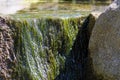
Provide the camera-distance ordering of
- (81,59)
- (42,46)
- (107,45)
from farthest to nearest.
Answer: (81,59)
(42,46)
(107,45)

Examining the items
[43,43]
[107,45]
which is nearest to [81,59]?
[43,43]

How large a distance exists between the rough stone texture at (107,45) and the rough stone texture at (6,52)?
1.42m

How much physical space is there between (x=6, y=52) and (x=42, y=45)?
750 mm

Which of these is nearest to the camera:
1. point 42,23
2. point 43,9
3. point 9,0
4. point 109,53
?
point 109,53

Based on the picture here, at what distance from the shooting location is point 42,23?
930 centimetres

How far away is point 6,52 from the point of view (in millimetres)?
8820

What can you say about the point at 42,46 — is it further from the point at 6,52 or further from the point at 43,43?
the point at 6,52

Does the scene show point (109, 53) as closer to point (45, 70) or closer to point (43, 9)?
point (45, 70)

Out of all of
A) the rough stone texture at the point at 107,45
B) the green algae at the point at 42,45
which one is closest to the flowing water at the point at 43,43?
the green algae at the point at 42,45

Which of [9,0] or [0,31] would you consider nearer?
[0,31]

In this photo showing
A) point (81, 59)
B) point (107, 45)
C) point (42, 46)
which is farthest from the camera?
point (81, 59)

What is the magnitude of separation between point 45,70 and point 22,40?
712mm

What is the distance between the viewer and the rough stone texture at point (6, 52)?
8.77 metres

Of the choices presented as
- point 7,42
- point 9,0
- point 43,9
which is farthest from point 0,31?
point 9,0
